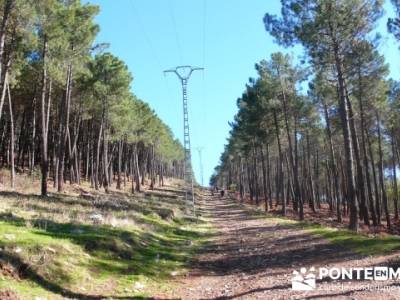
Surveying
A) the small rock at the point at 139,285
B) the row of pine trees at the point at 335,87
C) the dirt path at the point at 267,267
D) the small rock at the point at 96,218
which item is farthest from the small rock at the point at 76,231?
the row of pine trees at the point at 335,87

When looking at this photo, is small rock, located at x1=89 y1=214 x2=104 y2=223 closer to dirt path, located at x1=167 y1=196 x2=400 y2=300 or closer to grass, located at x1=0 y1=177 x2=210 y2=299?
grass, located at x1=0 y1=177 x2=210 y2=299

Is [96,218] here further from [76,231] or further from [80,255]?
[80,255]

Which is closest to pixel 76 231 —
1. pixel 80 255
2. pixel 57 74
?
pixel 80 255

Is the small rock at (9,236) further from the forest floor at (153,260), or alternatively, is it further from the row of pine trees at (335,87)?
the row of pine trees at (335,87)

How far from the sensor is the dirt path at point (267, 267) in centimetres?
945

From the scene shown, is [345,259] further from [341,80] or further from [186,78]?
[186,78]

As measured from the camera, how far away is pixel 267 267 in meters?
13.3

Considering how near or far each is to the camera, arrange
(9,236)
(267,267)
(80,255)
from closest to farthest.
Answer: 1. (9,236)
2. (80,255)
3. (267,267)

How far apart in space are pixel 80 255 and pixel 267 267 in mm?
5205

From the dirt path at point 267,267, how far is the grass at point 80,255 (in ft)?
2.86

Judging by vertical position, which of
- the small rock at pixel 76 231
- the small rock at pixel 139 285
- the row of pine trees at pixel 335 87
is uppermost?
the row of pine trees at pixel 335 87

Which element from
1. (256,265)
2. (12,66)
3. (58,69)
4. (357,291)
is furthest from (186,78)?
(357,291)

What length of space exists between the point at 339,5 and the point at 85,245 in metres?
16.4

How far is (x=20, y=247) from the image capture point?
10.5m
